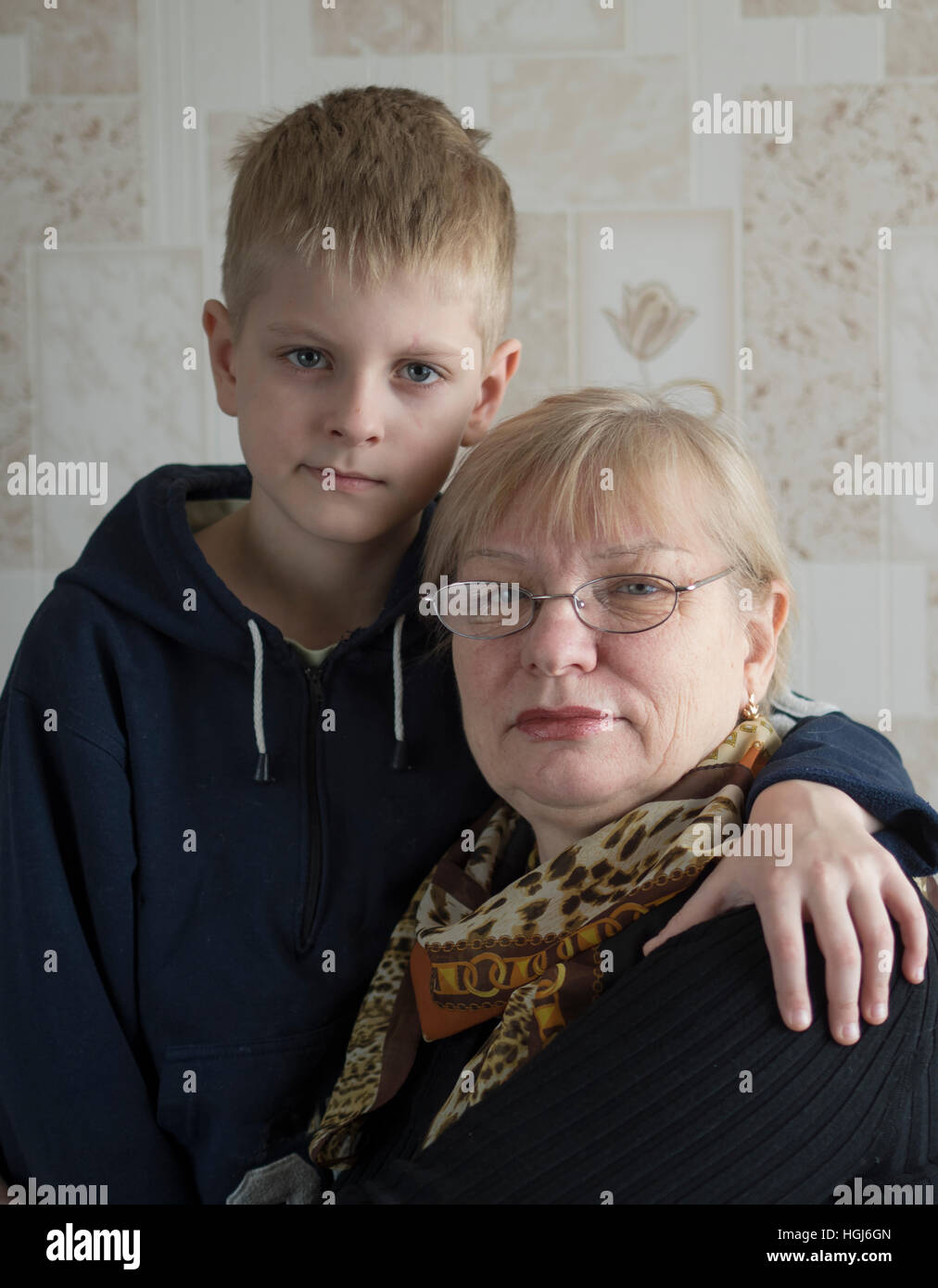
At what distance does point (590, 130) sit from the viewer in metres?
2.07

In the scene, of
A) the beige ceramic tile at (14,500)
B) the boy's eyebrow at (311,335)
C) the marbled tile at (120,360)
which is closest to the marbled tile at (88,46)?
the marbled tile at (120,360)

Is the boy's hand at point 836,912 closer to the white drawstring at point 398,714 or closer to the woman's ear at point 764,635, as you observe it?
the woman's ear at point 764,635

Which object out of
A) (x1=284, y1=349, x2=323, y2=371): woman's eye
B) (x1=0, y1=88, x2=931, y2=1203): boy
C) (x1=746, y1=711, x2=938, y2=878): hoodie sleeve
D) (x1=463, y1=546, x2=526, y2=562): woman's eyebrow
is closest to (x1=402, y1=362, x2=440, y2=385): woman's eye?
(x1=0, y1=88, x2=931, y2=1203): boy

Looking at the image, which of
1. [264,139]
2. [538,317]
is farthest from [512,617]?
[538,317]

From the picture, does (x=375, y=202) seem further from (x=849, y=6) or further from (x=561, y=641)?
(x=849, y=6)

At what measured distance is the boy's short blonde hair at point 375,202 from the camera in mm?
1386

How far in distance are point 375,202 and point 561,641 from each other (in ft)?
1.91

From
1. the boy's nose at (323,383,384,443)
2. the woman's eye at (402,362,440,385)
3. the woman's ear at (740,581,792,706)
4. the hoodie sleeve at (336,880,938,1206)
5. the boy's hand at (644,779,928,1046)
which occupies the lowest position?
the hoodie sleeve at (336,880,938,1206)

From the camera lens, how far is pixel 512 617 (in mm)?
1286

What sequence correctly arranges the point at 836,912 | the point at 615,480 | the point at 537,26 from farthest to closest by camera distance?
the point at 537,26
the point at 615,480
the point at 836,912

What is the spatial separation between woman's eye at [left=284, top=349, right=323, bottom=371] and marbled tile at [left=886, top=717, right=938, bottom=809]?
4.30 feet

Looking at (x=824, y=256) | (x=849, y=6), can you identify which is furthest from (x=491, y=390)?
(x=849, y=6)

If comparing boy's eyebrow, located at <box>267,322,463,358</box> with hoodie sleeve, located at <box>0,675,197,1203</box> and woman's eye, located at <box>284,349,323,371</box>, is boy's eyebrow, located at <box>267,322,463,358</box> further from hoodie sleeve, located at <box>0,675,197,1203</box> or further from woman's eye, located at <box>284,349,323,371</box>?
hoodie sleeve, located at <box>0,675,197,1203</box>

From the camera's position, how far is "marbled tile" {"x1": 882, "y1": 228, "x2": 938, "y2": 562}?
82.0 inches
